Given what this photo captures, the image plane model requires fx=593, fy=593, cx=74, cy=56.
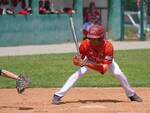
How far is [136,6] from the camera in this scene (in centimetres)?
3316

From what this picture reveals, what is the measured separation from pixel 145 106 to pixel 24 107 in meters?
2.01

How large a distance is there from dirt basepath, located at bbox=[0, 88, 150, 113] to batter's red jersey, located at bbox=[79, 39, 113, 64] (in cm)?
79

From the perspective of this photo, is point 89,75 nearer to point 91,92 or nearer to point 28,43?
point 91,92

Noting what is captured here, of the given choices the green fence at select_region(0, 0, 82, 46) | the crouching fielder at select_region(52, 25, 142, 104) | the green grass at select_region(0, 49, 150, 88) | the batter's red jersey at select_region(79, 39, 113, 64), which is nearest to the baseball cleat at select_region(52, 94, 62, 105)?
the crouching fielder at select_region(52, 25, 142, 104)

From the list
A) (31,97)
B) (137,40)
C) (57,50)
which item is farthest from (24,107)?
(137,40)

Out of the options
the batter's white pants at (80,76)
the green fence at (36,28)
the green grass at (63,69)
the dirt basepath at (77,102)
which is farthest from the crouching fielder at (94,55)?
the green fence at (36,28)

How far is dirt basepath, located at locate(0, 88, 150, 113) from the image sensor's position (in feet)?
31.2

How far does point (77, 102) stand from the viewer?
10.5 meters

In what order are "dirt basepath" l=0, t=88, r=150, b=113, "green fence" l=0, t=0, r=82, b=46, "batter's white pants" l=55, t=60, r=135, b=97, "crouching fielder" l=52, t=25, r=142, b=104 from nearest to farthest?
"dirt basepath" l=0, t=88, r=150, b=113 → "crouching fielder" l=52, t=25, r=142, b=104 → "batter's white pants" l=55, t=60, r=135, b=97 → "green fence" l=0, t=0, r=82, b=46

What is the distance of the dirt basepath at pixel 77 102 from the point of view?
9500mm

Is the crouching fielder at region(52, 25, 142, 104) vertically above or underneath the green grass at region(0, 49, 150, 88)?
above

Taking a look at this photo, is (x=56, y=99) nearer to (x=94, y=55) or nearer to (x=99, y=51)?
(x=94, y=55)

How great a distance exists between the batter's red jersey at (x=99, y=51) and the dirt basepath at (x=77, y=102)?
2.58 ft

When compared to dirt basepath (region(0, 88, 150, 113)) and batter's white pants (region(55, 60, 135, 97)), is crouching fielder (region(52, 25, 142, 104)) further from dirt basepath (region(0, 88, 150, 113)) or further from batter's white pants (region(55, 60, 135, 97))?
dirt basepath (region(0, 88, 150, 113))
